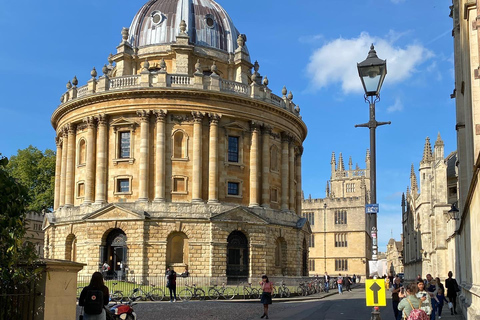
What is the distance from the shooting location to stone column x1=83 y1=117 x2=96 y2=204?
4281 cm


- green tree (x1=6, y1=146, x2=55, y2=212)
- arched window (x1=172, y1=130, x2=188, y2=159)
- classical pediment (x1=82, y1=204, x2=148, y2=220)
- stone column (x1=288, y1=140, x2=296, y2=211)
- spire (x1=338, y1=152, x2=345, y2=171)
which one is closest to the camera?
classical pediment (x1=82, y1=204, x2=148, y2=220)

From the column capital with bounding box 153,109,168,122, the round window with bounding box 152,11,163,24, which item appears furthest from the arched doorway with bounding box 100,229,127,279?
the round window with bounding box 152,11,163,24

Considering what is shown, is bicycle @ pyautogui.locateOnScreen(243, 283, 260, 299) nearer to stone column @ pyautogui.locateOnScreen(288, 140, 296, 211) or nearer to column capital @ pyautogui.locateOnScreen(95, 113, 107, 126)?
stone column @ pyautogui.locateOnScreen(288, 140, 296, 211)

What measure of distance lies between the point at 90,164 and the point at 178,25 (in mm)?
14186

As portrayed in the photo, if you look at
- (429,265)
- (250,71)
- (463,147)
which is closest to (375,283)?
(463,147)

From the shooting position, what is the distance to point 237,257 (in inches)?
1668

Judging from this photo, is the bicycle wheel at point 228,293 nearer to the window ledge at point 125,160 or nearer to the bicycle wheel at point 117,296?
the bicycle wheel at point 117,296

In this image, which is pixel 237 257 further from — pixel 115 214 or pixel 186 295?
pixel 186 295

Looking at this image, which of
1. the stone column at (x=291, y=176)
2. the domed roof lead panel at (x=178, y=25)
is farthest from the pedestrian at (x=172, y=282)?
the domed roof lead panel at (x=178, y=25)

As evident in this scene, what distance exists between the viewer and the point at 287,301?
3356 cm

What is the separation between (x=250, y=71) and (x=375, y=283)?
39707mm

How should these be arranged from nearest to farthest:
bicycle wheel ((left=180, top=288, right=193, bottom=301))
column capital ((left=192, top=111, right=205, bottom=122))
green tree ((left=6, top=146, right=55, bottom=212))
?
bicycle wheel ((left=180, top=288, right=193, bottom=301)), column capital ((left=192, top=111, right=205, bottom=122)), green tree ((left=6, top=146, right=55, bottom=212))

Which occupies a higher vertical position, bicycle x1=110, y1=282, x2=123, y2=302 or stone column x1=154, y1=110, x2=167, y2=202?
stone column x1=154, y1=110, x2=167, y2=202

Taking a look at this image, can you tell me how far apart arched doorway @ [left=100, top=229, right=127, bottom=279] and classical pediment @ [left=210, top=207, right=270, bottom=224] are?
644 cm
